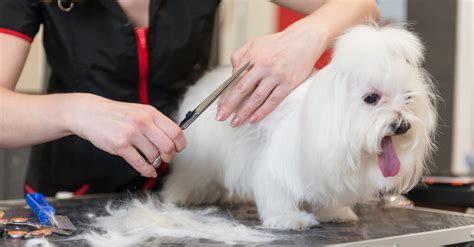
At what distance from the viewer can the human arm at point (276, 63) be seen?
1.10 meters

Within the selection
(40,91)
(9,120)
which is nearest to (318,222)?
(9,120)

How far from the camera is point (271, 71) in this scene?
1.10 metres

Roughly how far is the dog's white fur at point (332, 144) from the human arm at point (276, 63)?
0.09 ft

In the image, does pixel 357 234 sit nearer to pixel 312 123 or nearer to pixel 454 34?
pixel 312 123

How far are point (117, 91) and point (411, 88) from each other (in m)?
0.69

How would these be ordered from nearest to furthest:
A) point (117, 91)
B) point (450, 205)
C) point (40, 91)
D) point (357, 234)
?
point (357, 234), point (117, 91), point (450, 205), point (40, 91)

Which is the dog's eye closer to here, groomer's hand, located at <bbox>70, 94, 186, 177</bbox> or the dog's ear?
the dog's ear

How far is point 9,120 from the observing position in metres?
1.09

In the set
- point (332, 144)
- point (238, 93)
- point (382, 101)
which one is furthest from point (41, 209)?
point (382, 101)

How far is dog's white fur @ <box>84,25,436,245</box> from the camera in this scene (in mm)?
998

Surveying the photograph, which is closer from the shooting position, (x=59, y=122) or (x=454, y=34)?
(x=59, y=122)

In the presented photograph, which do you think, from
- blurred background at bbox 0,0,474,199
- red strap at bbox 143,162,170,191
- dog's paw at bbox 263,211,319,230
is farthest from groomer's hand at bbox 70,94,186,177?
blurred background at bbox 0,0,474,199

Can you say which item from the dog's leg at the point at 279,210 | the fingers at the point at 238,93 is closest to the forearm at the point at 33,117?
the fingers at the point at 238,93

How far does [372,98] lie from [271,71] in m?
0.19
